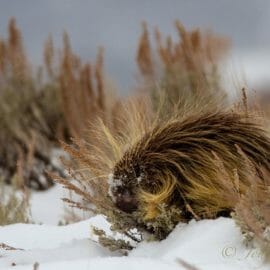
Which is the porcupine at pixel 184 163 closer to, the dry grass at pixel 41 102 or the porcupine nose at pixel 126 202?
the porcupine nose at pixel 126 202

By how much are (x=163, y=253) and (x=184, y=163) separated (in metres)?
0.42

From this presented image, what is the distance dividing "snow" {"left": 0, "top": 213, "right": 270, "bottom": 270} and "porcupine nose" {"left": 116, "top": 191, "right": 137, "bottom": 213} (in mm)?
160

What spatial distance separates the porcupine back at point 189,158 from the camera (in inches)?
123

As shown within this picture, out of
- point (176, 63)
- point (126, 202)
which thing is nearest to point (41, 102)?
point (176, 63)

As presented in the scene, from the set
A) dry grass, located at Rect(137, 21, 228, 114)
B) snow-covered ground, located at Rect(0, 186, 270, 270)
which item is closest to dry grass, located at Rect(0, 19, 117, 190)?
dry grass, located at Rect(137, 21, 228, 114)

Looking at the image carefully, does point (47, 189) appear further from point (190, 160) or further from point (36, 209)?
point (190, 160)

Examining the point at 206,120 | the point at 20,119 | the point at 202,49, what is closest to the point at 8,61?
the point at 20,119

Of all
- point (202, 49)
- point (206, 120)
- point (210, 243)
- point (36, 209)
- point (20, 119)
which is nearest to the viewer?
point (210, 243)

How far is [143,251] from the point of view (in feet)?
10.3

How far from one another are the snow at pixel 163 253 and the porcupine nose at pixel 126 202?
0.16m

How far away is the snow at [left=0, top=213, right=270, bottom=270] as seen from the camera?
8.43 feet

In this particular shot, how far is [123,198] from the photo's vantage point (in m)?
3.21

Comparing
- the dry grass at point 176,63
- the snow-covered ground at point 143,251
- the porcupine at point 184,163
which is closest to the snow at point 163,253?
the snow-covered ground at point 143,251

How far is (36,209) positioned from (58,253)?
4238mm
